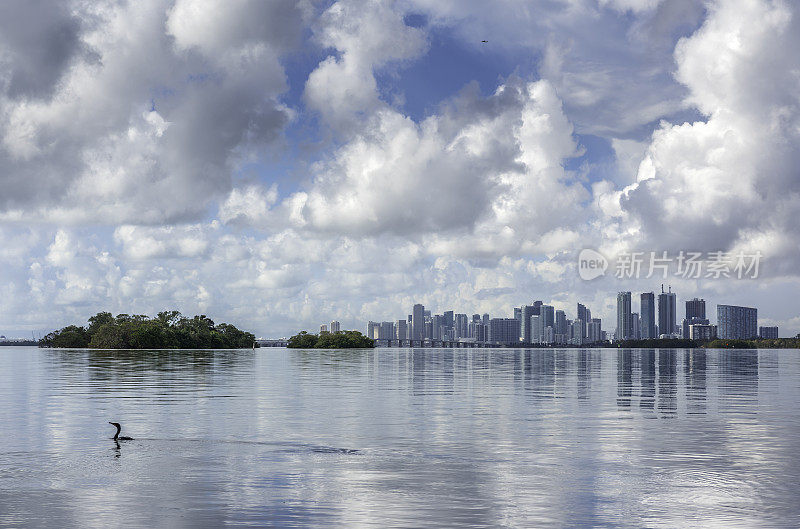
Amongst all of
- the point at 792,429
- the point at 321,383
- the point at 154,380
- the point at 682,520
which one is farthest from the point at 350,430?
the point at 154,380

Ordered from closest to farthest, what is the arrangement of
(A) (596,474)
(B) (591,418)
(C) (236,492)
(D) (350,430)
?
(C) (236,492) → (A) (596,474) → (D) (350,430) → (B) (591,418)

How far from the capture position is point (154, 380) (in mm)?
88688

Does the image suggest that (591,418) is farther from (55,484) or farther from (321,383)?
(321,383)

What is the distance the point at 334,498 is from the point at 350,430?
17.6 m

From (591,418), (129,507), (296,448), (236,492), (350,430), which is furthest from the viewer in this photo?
(591,418)

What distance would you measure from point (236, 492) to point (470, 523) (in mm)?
8655

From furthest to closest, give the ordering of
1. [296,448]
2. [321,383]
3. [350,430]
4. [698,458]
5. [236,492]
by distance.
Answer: [321,383], [350,430], [296,448], [698,458], [236,492]

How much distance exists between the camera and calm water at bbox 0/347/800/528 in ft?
74.0

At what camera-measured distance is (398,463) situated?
31375mm

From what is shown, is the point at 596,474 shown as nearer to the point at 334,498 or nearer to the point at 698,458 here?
the point at 698,458

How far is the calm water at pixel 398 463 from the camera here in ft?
74.0

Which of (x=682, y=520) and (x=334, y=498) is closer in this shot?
(x=682, y=520)

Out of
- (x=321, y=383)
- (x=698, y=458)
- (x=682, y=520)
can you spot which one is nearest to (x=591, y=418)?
(x=698, y=458)

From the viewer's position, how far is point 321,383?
87000 millimetres
